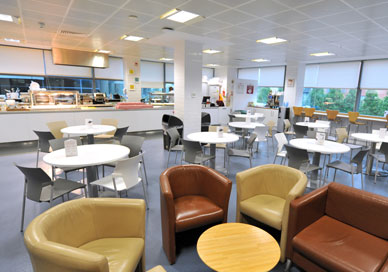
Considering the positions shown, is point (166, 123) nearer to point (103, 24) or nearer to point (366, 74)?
point (103, 24)

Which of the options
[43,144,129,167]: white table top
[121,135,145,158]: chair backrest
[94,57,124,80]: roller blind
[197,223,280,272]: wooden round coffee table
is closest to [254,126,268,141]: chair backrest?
[121,135,145,158]: chair backrest

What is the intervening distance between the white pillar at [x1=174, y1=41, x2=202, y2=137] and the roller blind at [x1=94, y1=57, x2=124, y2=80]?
14.5 feet

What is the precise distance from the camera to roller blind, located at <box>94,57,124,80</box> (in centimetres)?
915

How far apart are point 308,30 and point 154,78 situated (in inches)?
295

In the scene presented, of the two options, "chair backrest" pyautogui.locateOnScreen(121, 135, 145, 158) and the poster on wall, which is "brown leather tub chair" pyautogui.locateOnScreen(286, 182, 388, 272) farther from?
the poster on wall

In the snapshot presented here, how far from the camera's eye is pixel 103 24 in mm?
4496

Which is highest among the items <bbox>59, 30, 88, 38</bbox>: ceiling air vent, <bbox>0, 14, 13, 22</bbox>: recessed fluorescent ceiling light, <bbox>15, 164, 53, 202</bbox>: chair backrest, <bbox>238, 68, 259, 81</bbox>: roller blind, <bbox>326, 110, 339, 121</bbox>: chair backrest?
<bbox>59, 30, 88, 38</bbox>: ceiling air vent

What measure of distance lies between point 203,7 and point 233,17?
26.8 inches

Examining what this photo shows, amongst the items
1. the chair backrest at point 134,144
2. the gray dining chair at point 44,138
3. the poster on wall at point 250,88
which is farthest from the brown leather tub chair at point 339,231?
the poster on wall at point 250,88

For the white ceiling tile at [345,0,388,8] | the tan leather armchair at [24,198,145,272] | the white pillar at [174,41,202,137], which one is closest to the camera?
the tan leather armchair at [24,198,145,272]

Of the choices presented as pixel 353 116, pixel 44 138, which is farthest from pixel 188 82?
pixel 353 116

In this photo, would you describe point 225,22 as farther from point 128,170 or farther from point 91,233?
point 91,233

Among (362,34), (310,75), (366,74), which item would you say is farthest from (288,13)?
(310,75)

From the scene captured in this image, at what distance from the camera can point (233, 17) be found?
382 centimetres
